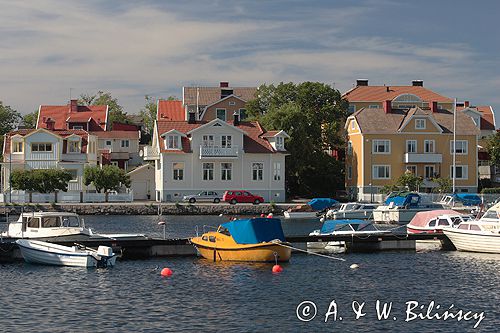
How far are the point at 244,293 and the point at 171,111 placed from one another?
299 ft

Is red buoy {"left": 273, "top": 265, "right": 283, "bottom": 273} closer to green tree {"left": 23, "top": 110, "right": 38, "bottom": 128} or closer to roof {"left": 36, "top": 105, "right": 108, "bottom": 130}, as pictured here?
roof {"left": 36, "top": 105, "right": 108, "bottom": 130}

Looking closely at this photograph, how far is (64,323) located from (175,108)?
97.2 metres

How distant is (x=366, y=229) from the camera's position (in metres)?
55.4

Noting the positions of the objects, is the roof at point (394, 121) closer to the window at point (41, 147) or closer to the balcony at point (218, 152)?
the balcony at point (218, 152)

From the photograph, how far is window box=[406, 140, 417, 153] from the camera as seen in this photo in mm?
101125

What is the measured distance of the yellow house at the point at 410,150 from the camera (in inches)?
3954

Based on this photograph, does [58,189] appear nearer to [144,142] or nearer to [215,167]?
[215,167]

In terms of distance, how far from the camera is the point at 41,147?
96688 millimetres

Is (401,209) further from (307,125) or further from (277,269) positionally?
(277,269)

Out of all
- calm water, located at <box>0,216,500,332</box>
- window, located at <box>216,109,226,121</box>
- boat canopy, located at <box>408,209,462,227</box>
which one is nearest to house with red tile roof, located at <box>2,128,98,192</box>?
window, located at <box>216,109,226,121</box>

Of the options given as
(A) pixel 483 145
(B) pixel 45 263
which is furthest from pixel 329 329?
(A) pixel 483 145

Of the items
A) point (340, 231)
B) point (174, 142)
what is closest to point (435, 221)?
point (340, 231)

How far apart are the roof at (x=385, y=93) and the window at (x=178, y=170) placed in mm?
36432

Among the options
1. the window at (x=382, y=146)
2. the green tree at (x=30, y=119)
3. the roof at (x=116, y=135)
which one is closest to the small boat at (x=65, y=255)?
the window at (x=382, y=146)
